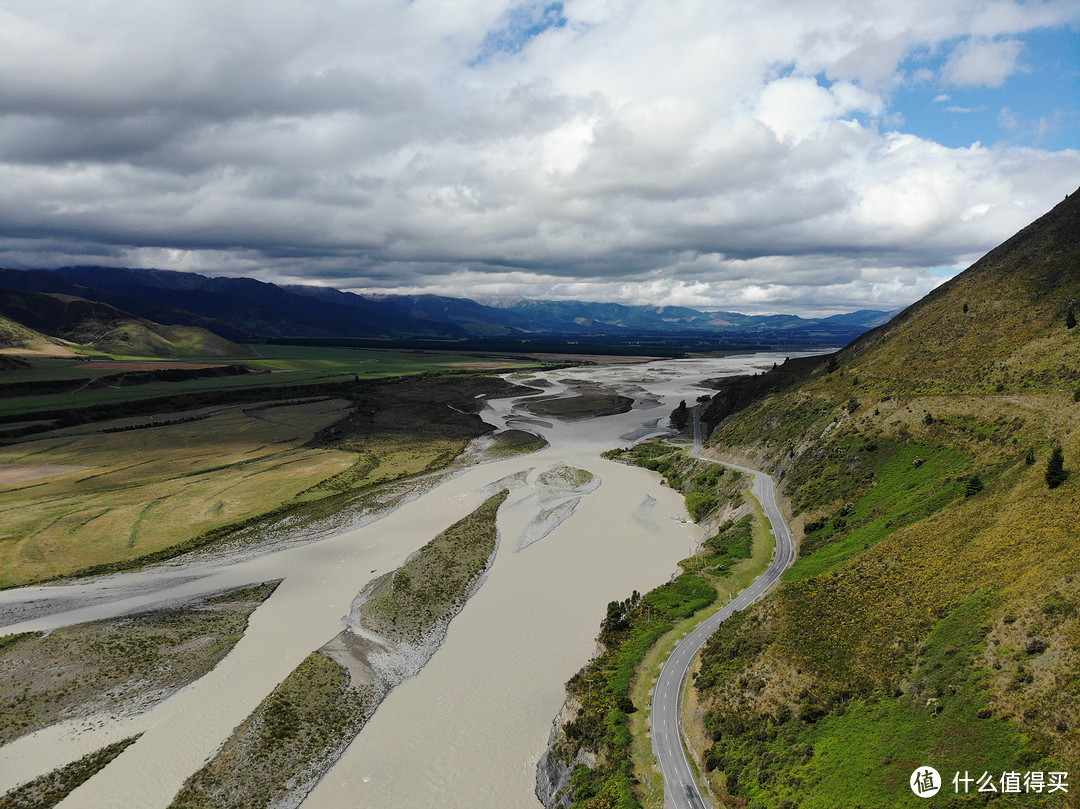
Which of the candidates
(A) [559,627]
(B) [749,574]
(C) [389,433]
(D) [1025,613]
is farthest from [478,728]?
(C) [389,433]

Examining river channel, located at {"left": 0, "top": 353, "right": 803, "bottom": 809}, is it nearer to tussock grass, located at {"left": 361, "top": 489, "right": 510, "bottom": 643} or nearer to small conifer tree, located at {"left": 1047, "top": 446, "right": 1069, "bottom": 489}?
tussock grass, located at {"left": 361, "top": 489, "right": 510, "bottom": 643}

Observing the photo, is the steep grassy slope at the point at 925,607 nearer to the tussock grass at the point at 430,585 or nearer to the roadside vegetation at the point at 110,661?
the tussock grass at the point at 430,585

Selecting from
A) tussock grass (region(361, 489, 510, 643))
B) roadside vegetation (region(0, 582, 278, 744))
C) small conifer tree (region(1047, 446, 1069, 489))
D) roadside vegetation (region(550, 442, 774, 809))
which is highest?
small conifer tree (region(1047, 446, 1069, 489))

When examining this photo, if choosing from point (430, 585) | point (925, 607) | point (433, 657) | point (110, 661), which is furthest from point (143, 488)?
point (925, 607)

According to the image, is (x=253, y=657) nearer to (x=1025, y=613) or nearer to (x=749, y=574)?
(x=749, y=574)

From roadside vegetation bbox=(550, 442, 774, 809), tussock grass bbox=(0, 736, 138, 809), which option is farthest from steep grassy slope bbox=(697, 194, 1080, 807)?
tussock grass bbox=(0, 736, 138, 809)

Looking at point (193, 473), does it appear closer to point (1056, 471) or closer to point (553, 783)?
point (553, 783)
